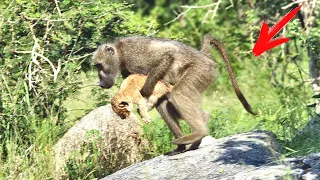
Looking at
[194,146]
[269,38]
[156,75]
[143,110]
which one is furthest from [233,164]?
[269,38]

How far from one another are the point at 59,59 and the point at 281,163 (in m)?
3.42

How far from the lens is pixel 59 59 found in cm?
877

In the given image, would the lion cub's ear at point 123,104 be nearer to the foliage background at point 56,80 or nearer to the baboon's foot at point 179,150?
the baboon's foot at point 179,150

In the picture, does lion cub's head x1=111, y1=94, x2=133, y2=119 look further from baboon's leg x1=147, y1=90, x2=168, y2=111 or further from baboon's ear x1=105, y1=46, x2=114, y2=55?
baboon's ear x1=105, y1=46, x2=114, y2=55

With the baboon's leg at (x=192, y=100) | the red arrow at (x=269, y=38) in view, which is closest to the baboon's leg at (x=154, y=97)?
the baboon's leg at (x=192, y=100)

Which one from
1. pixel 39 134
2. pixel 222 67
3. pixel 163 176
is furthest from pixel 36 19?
pixel 222 67

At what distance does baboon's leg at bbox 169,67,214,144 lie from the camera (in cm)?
766

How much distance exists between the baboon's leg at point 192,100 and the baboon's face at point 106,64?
35.1 inches

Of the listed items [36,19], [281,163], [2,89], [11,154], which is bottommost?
[281,163]

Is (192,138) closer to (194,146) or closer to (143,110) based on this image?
(194,146)

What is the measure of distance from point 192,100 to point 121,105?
65 centimetres

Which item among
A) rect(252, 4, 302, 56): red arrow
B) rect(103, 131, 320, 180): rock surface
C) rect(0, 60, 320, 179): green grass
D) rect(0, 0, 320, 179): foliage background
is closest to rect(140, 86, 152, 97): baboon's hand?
rect(103, 131, 320, 180): rock surface

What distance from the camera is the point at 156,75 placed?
7996 millimetres

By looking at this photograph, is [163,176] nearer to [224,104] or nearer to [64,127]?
[64,127]
